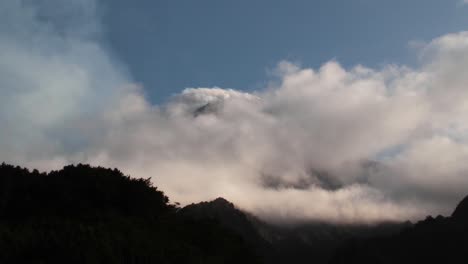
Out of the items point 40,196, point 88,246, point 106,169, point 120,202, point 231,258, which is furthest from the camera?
point 106,169

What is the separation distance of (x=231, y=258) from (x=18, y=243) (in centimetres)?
2386

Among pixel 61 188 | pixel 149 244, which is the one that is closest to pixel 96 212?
pixel 61 188

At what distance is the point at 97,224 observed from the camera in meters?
37.0

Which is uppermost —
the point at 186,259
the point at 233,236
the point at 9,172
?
the point at 9,172

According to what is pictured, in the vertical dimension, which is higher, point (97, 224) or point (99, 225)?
point (97, 224)

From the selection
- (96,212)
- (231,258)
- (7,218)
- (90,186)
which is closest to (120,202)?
(90,186)

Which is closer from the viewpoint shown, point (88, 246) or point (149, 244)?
point (88, 246)

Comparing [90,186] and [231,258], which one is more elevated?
[90,186]

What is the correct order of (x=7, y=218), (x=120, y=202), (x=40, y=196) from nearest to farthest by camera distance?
(x=7, y=218) < (x=40, y=196) < (x=120, y=202)

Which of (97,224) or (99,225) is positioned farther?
(97,224)

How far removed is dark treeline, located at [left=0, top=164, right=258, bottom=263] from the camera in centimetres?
2872

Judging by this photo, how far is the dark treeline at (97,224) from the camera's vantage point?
28719 millimetres

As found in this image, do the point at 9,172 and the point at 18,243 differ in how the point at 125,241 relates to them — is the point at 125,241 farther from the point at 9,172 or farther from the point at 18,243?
the point at 9,172

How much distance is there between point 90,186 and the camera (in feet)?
196
